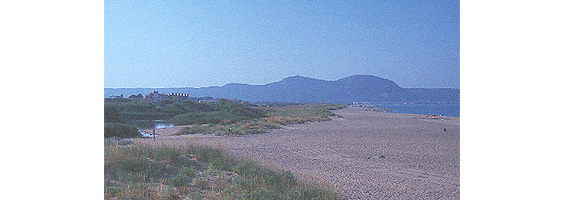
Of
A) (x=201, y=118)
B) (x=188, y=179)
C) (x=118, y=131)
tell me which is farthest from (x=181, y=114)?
(x=188, y=179)

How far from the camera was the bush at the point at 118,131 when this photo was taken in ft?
45.0

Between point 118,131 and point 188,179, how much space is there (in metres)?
10.3

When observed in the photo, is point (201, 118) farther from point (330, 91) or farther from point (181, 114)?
point (330, 91)

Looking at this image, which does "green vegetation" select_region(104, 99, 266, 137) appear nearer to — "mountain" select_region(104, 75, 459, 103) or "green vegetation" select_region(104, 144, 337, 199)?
"green vegetation" select_region(104, 144, 337, 199)

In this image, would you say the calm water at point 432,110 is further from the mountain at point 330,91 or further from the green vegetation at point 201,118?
the green vegetation at point 201,118

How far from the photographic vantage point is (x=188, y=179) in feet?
15.8

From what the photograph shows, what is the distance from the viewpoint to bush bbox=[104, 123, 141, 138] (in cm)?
1372

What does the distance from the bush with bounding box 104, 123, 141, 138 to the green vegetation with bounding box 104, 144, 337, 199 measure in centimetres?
855
